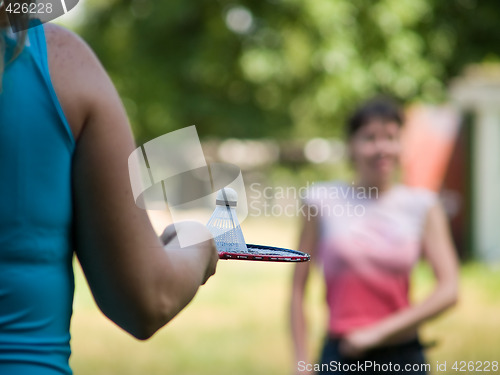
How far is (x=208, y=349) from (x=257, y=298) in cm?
279

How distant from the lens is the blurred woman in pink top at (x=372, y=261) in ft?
9.43

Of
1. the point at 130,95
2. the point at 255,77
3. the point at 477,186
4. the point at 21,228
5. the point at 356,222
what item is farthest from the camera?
the point at 130,95

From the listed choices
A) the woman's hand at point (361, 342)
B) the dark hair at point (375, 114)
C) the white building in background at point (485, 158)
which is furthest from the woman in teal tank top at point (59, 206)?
the white building in background at point (485, 158)

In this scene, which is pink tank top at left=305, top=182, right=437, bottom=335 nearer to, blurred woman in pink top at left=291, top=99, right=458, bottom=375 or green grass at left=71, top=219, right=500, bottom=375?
blurred woman in pink top at left=291, top=99, right=458, bottom=375

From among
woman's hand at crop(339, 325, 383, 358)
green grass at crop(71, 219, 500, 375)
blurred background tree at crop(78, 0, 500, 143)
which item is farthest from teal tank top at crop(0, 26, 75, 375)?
blurred background tree at crop(78, 0, 500, 143)

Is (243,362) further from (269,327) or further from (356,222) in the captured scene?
(356,222)

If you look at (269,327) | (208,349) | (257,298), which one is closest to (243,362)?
(208,349)

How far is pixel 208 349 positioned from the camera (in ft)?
23.0

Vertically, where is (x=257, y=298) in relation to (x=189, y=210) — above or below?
below

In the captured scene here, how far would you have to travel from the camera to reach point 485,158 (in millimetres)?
12805

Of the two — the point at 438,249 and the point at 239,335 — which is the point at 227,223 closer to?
the point at 438,249

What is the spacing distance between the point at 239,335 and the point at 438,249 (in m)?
4.73

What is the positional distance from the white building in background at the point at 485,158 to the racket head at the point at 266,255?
470 inches

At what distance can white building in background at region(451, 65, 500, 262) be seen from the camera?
12609mm
